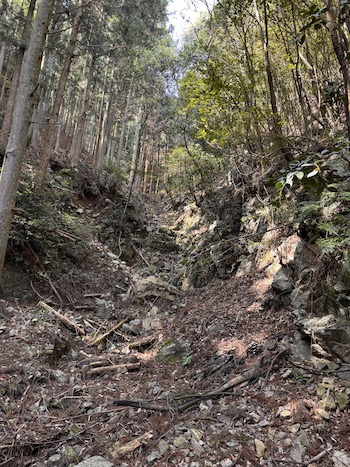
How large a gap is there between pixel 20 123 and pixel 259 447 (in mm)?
5653

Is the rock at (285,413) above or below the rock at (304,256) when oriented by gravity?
below

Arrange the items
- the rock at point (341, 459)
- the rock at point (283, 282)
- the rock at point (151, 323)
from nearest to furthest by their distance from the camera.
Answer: the rock at point (341, 459)
the rock at point (283, 282)
the rock at point (151, 323)

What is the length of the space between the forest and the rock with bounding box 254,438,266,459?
27 mm

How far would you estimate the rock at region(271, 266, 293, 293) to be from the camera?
5215 millimetres

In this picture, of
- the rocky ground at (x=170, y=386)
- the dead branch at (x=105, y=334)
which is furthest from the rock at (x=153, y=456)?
the dead branch at (x=105, y=334)

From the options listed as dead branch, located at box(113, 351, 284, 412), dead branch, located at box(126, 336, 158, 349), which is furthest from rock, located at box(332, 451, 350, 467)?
dead branch, located at box(126, 336, 158, 349)

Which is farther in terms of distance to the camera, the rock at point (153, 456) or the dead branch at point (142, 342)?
the dead branch at point (142, 342)

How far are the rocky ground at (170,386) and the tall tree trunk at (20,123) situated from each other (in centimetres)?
219

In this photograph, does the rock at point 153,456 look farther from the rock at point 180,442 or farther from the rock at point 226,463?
the rock at point 226,463

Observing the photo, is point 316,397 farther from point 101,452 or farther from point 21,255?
point 21,255

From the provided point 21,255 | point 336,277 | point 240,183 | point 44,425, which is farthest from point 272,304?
point 21,255

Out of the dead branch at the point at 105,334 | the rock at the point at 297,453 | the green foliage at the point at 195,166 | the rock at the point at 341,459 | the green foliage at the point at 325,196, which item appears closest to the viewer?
the green foliage at the point at 325,196

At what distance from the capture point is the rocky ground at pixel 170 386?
2.92 meters

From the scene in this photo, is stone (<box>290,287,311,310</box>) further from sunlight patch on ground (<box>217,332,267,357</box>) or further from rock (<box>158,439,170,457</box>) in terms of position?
rock (<box>158,439,170,457</box>)
